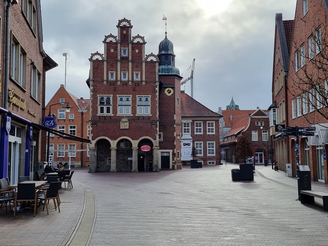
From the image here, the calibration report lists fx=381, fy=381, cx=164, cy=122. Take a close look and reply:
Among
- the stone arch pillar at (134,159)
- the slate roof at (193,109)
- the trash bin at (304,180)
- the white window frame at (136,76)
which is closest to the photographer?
the trash bin at (304,180)

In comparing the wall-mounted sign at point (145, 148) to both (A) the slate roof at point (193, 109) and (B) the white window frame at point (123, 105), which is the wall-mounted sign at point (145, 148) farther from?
(A) the slate roof at point (193, 109)

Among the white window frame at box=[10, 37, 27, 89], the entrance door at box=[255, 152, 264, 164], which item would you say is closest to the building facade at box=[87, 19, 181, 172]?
the white window frame at box=[10, 37, 27, 89]

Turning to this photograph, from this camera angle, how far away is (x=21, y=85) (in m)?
15.9

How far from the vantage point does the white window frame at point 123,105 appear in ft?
134

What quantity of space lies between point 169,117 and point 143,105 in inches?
193

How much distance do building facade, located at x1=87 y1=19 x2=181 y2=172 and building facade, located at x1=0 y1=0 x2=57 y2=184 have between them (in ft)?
58.8

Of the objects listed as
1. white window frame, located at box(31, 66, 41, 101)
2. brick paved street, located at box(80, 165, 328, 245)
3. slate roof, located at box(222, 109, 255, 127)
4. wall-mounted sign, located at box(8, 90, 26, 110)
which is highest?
slate roof, located at box(222, 109, 255, 127)

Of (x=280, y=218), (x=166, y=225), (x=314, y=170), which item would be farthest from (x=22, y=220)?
(x=314, y=170)

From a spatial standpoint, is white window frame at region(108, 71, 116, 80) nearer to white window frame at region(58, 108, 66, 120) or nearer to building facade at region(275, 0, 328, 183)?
building facade at region(275, 0, 328, 183)

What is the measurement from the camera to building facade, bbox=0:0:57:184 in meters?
12.9


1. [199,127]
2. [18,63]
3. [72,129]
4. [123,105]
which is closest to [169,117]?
[123,105]

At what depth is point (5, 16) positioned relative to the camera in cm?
1290

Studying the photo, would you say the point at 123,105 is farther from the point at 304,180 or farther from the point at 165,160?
the point at 304,180

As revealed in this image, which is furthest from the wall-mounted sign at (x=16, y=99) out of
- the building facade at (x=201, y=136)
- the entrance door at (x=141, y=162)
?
the building facade at (x=201, y=136)
